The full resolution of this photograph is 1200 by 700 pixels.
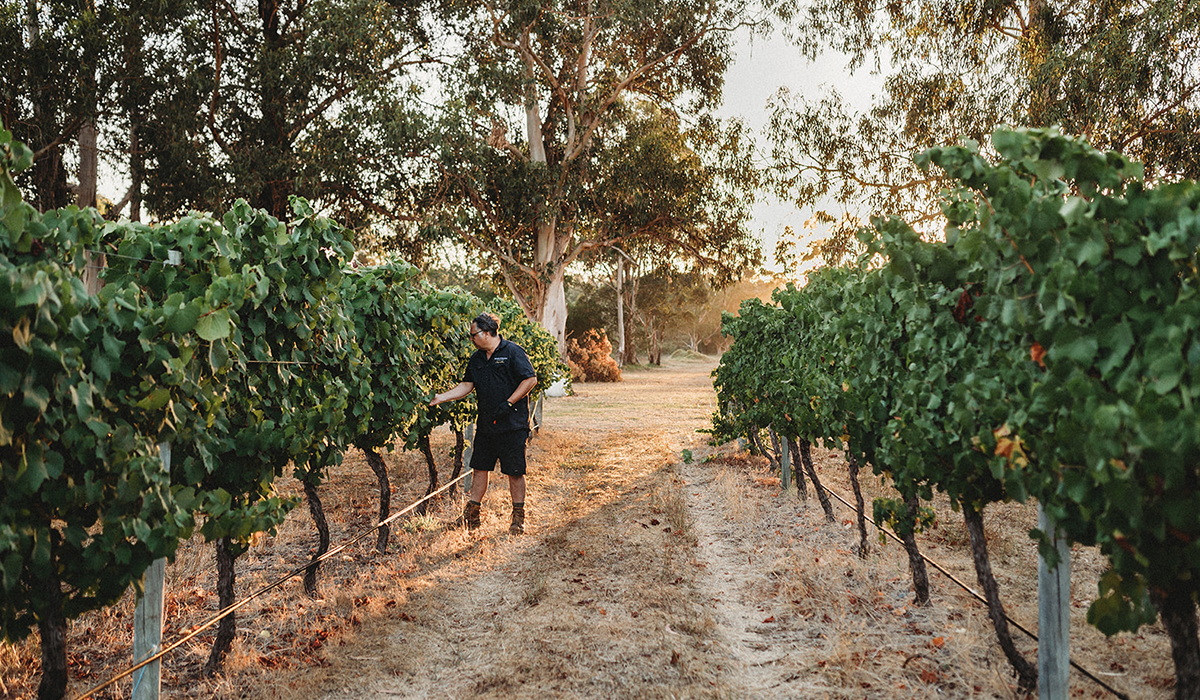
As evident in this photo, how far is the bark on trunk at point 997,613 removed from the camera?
3.46 metres

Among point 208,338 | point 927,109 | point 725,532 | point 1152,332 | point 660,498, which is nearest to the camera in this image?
point 1152,332

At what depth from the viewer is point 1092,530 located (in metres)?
2.52

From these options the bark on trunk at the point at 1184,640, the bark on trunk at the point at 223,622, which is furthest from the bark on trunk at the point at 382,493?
the bark on trunk at the point at 1184,640

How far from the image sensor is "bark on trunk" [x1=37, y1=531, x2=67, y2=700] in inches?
102

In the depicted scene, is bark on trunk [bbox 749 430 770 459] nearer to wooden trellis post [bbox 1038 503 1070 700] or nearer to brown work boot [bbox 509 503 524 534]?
brown work boot [bbox 509 503 524 534]

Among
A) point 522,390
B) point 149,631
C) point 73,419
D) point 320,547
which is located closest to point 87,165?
point 522,390

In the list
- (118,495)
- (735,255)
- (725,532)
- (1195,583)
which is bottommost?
(725,532)

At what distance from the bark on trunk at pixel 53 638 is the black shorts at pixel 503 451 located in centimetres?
391

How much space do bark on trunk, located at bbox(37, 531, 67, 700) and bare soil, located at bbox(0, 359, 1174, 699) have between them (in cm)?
92

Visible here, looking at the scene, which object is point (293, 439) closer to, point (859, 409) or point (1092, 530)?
point (859, 409)

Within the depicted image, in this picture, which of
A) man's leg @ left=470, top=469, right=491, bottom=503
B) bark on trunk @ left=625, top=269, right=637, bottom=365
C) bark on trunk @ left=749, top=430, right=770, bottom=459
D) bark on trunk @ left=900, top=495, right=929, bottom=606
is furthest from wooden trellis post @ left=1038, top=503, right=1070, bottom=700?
bark on trunk @ left=625, top=269, right=637, bottom=365

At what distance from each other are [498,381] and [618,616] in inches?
101

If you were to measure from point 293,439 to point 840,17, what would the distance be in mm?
19933

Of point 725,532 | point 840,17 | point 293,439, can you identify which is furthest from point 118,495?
point 840,17
